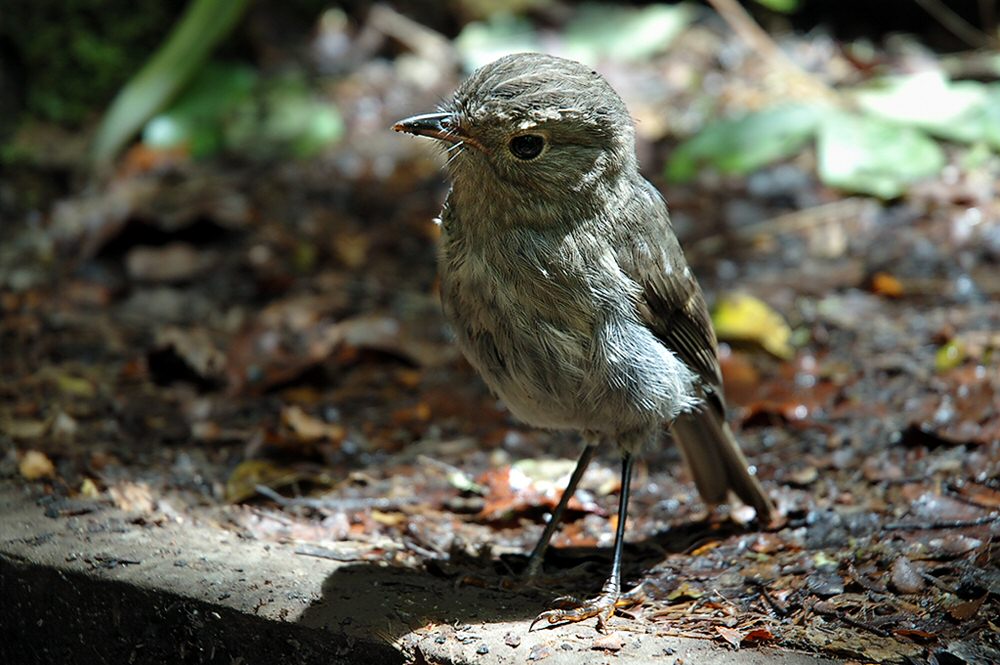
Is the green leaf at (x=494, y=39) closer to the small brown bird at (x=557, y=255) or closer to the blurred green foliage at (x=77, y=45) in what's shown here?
the blurred green foliage at (x=77, y=45)

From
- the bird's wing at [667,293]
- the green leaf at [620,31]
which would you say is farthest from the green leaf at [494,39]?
the bird's wing at [667,293]

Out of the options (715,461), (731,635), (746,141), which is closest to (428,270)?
(746,141)

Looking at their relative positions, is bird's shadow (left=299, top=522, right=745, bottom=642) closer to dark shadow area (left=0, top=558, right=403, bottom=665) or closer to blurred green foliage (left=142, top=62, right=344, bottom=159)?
dark shadow area (left=0, top=558, right=403, bottom=665)

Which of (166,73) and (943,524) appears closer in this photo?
(943,524)

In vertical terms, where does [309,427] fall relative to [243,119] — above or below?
below

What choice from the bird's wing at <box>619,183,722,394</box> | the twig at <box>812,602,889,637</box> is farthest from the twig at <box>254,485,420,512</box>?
the twig at <box>812,602,889,637</box>

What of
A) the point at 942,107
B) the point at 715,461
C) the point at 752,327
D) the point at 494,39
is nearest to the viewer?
the point at 715,461

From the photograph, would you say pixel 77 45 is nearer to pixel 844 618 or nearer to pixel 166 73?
pixel 166 73

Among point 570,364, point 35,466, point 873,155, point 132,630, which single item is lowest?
point 132,630
